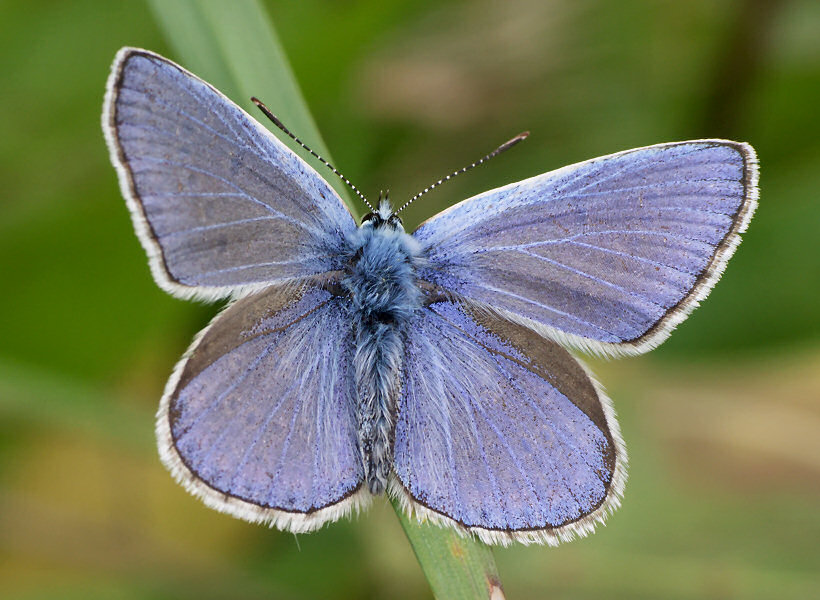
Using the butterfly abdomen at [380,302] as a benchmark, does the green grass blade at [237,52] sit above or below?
above

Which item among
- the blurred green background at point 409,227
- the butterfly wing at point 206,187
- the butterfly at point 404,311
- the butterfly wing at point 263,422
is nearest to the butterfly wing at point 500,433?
the butterfly at point 404,311

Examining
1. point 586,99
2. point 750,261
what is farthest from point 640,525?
point 586,99

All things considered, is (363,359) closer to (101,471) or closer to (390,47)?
(101,471)

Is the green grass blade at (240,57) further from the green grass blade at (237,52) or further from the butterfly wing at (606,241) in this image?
the butterfly wing at (606,241)

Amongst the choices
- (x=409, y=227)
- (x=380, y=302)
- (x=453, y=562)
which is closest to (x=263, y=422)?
(x=380, y=302)

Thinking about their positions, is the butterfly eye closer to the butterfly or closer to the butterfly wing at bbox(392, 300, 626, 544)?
the butterfly

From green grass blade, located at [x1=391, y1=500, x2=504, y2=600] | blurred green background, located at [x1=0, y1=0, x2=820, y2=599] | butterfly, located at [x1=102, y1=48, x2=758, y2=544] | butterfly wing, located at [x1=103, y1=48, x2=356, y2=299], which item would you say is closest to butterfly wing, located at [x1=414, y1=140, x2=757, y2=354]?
butterfly, located at [x1=102, y1=48, x2=758, y2=544]

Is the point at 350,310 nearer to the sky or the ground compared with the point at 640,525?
nearer to the sky

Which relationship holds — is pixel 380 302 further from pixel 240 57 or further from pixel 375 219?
pixel 240 57
